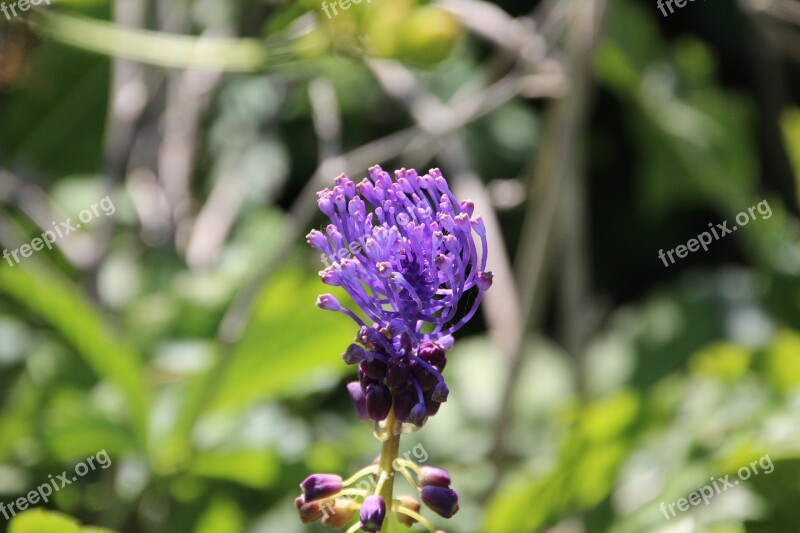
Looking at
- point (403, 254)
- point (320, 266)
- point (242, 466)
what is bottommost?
point (403, 254)

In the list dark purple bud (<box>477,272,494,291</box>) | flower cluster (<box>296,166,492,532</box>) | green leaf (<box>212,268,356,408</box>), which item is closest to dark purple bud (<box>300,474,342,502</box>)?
flower cluster (<box>296,166,492,532</box>)

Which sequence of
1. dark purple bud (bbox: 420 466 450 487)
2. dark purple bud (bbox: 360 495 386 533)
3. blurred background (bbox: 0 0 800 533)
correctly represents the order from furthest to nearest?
blurred background (bbox: 0 0 800 533) → dark purple bud (bbox: 420 466 450 487) → dark purple bud (bbox: 360 495 386 533)

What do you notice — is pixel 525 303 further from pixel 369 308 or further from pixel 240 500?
pixel 369 308

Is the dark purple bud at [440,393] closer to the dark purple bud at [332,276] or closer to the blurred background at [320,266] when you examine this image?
the dark purple bud at [332,276]

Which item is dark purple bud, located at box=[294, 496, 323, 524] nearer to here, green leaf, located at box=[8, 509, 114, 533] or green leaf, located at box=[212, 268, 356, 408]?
green leaf, located at box=[8, 509, 114, 533]

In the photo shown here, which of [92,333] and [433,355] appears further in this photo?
[92,333]

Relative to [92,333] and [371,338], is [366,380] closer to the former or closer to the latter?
[371,338]

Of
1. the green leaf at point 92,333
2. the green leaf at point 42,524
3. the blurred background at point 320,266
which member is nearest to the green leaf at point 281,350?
the blurred background at point 320,266

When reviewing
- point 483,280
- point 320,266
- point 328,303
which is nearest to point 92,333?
point 320,266
